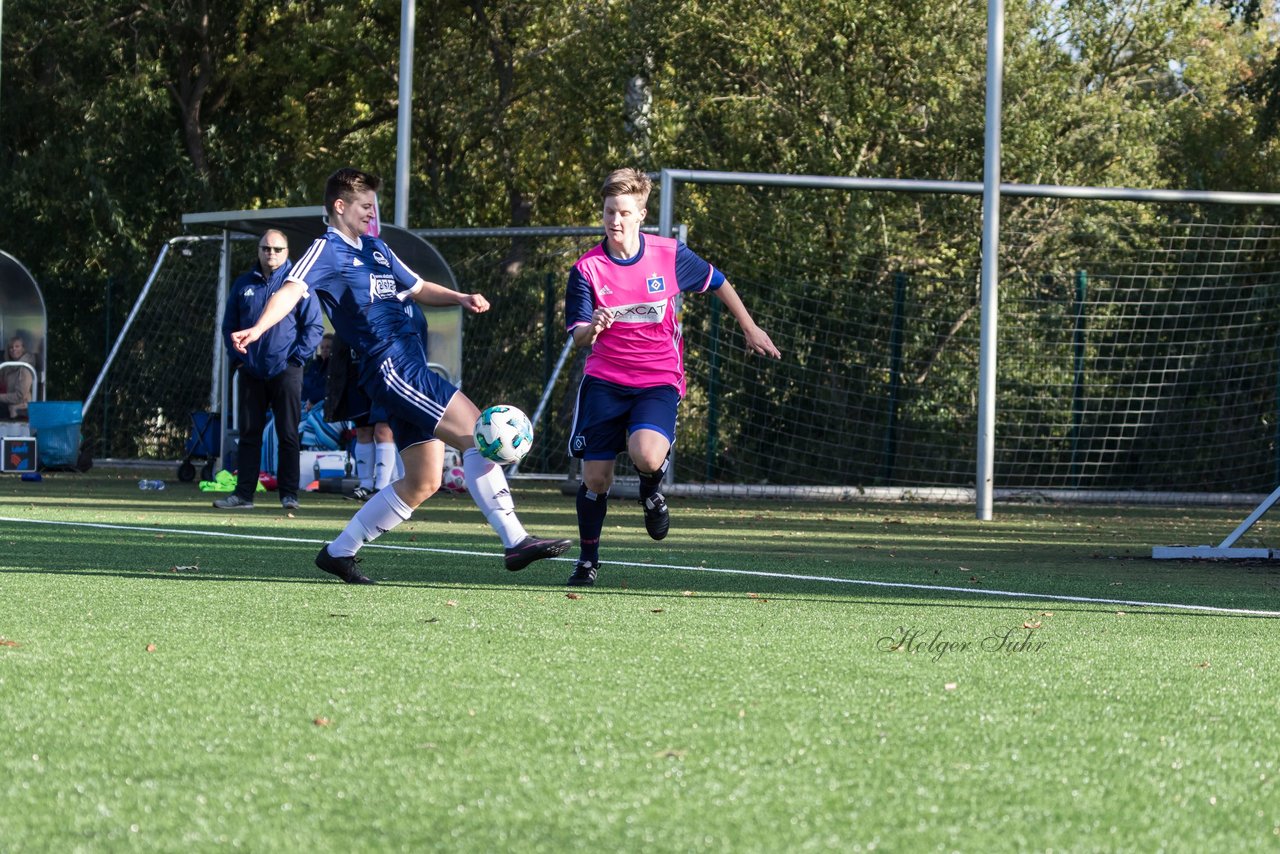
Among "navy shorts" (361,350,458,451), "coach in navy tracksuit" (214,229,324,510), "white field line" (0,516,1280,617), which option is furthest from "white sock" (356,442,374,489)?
"navy shorts" (361,350,458,451)

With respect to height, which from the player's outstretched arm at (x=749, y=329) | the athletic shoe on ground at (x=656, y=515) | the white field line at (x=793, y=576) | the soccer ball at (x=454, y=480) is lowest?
the soccer ball at (x=454, y=480)

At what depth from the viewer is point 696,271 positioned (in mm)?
7887

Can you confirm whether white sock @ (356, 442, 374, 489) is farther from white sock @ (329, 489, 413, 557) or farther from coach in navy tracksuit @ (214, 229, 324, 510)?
white sock @ (329, 489, 413, 557)

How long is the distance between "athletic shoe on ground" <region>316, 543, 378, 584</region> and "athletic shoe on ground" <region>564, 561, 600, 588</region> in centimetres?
83

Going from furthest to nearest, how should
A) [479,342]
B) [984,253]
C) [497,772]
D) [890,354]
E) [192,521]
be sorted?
[479,342] → [890,354] → [984,253] → [192,521] → [497,772]

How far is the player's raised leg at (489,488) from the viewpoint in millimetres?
7078

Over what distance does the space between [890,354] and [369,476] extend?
678 centimetres

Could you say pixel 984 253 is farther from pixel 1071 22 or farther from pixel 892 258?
pixel 1071 22

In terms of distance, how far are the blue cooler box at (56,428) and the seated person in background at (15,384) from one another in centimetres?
29

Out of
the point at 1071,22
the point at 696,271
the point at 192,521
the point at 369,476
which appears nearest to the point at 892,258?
the point at 1071,22

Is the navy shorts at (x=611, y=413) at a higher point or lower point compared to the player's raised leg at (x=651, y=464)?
higher

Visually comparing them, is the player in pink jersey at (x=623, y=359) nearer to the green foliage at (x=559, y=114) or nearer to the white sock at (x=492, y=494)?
the white sock at (x=492, y=494)

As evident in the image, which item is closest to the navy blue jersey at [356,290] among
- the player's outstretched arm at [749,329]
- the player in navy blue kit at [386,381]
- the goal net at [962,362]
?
the player in navy blue kit at [386,381]

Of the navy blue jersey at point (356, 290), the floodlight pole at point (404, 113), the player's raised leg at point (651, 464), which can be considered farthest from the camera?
the floodlight pole at point (404, 113)
